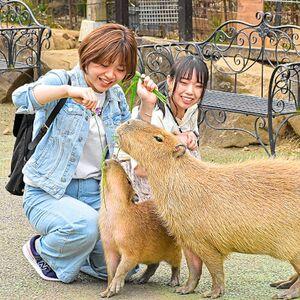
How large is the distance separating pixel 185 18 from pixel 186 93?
14.6 ft

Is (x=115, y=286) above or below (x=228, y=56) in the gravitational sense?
below

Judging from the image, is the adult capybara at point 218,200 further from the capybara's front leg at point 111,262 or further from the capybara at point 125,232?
the capybara's front leg at point 111,262

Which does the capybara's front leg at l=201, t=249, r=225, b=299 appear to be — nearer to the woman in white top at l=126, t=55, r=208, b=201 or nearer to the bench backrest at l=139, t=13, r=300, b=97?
the woman in white top at l=126, t=55, r=208, b=201

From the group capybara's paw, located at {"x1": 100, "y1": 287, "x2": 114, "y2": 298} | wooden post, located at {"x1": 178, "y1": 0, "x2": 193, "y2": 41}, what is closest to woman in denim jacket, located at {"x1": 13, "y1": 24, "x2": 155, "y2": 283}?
capybara's paw, located at {"x1": 100, "y1": 287, "x2": 114, "y2": 298}

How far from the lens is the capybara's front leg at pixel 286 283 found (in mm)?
4035

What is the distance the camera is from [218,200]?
3715 millimetres

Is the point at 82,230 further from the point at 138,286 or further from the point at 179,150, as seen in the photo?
the point at 179,150

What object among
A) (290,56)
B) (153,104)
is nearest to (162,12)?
(290,56)

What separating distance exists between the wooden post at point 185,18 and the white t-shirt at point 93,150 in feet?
15.2

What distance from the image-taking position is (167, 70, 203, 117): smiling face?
439cm

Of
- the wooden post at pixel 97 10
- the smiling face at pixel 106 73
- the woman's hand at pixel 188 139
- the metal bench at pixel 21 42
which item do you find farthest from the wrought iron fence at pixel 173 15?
the smiling face at pixel 106 73

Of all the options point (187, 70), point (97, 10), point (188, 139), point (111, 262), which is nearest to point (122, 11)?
point (97, 10)

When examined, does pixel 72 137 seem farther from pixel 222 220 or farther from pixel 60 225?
pixel 222 220

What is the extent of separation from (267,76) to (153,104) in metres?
3.97
